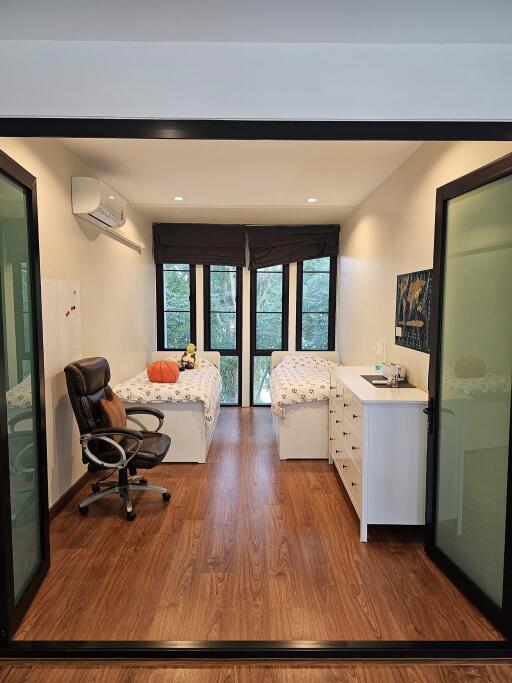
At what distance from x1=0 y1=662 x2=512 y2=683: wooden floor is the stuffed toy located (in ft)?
11.9

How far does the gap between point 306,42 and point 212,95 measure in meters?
0.40

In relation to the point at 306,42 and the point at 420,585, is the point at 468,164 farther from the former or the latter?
the point at 420,585

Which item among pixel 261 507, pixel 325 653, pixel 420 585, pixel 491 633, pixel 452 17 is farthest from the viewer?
pixel 261 507

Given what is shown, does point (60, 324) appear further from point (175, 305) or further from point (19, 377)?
point (175, 305)

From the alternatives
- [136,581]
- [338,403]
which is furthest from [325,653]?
[338,403]

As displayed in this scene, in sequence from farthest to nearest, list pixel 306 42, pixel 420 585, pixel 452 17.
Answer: pixel 420 585 → pixel 306 42 → pixel 452 17

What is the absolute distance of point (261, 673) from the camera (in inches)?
68.3

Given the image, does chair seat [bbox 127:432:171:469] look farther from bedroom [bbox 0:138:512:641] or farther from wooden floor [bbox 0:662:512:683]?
wooden floor [bbox 0:662:512:683]

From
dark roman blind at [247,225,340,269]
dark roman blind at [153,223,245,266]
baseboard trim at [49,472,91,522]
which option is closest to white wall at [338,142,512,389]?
dark roman blind at [247,225,340,269]

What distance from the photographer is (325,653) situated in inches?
70.4

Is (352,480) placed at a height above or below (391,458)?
below

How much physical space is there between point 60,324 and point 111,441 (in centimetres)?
91

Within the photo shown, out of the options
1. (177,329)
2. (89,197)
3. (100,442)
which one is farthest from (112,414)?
(177,329)

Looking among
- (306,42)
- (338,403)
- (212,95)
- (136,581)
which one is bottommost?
(136,581)
